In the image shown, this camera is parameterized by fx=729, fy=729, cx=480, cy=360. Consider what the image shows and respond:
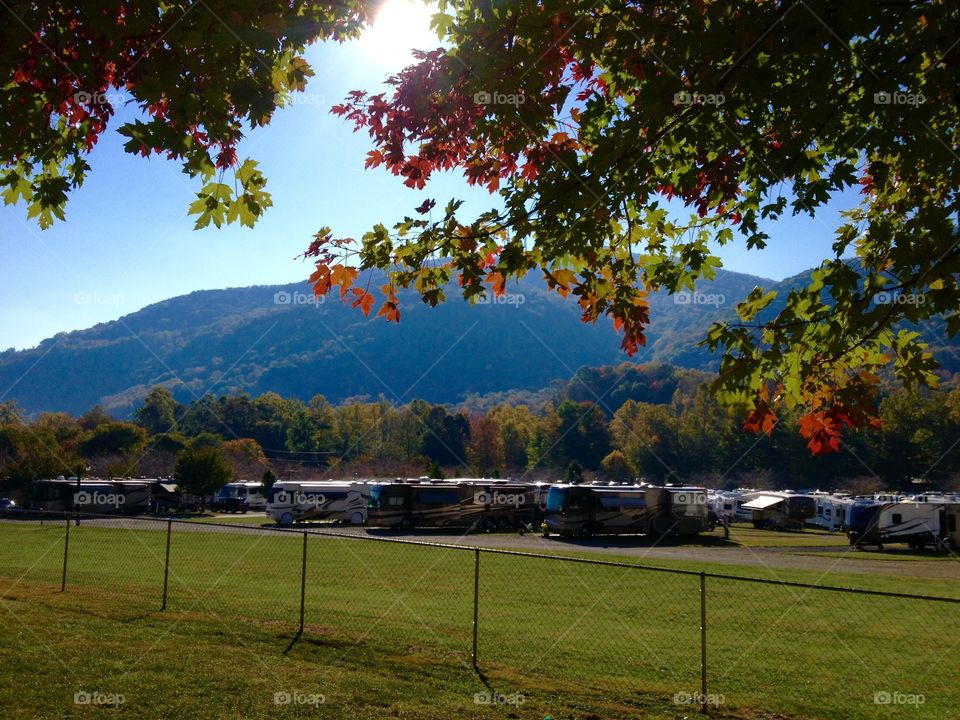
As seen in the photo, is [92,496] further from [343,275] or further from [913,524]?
[343,275]

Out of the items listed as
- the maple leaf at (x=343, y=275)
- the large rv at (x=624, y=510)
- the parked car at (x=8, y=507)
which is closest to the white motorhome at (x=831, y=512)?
the large rv at (x=624, y=510)

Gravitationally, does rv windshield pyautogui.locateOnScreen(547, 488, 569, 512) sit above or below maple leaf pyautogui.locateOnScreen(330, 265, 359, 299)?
below

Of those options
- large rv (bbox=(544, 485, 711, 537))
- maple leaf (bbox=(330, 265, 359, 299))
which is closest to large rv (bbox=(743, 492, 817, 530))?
large rv (bbox=(544, 485, 711, 537))

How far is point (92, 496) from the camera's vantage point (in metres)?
55.9

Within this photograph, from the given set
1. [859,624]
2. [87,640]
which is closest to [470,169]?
[87,640]

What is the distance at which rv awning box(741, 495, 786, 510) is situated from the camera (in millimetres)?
58625

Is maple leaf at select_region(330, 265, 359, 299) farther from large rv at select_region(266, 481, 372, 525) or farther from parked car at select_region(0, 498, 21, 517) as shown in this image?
parked car at select_region(0, 498, 21, 517)

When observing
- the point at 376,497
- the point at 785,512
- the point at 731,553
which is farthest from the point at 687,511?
the point at 785,512

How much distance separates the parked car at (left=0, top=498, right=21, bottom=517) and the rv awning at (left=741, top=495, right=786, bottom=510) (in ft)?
180

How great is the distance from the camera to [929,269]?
4676mm

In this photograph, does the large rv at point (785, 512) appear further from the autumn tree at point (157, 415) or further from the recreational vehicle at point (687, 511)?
the autumn tree at point (157, 415)

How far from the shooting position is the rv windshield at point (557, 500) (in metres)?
41.0

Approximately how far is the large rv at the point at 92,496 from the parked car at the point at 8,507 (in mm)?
1726

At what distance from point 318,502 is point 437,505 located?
879cm
